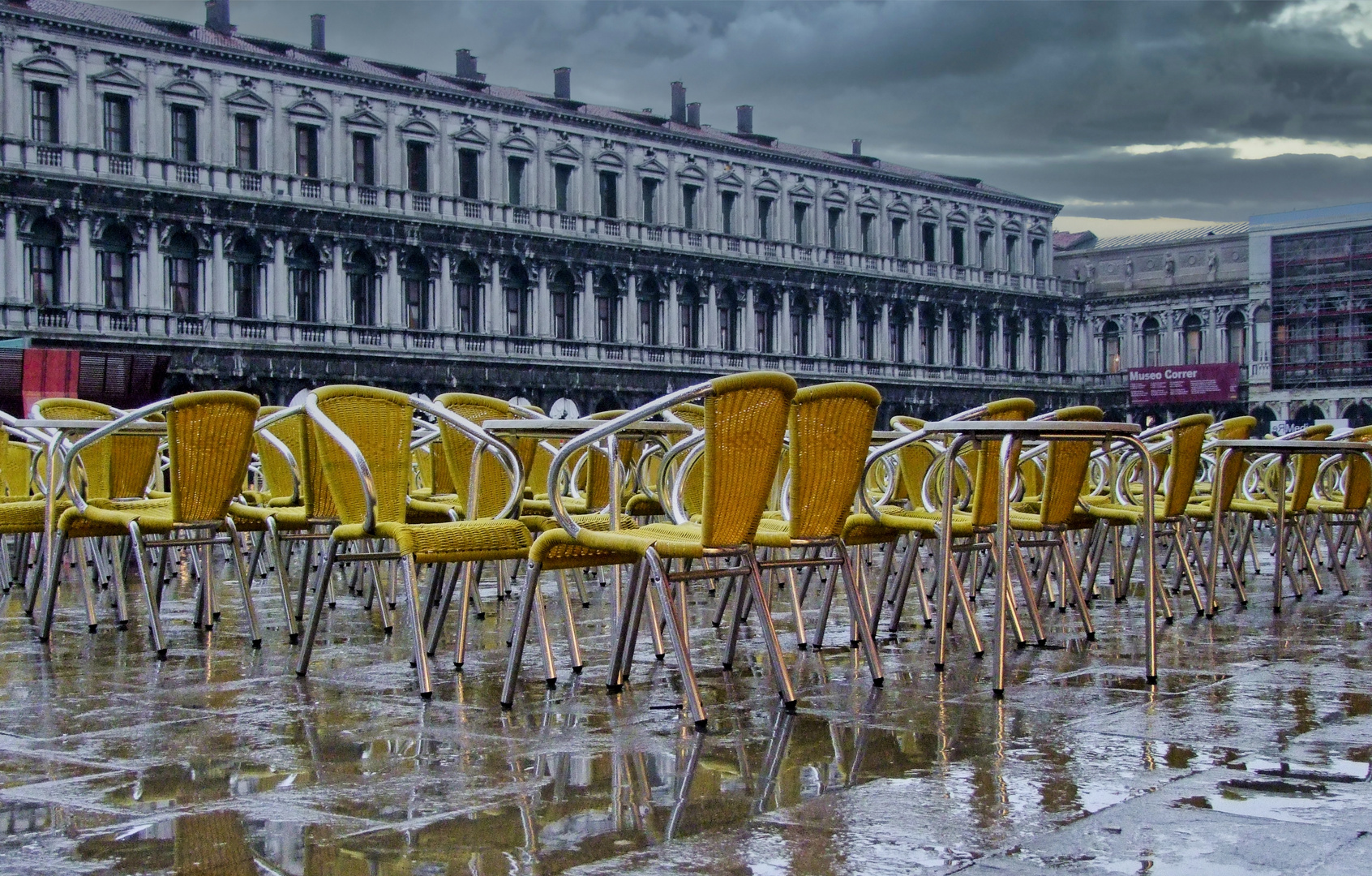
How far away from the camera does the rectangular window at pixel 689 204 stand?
45000mm

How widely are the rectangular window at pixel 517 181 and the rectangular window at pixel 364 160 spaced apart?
406 cm

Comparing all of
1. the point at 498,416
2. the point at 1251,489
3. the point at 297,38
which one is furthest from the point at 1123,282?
the point at 498,416

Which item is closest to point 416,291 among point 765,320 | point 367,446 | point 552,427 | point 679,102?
point 765,320

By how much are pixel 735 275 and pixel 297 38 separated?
13.4 metres

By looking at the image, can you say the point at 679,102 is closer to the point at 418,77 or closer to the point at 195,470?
the point at 418,77

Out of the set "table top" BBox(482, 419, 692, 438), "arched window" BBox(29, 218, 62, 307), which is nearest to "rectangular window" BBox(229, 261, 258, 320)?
"arched window" BBox(29, 218, 62, 307)

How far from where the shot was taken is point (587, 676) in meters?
5.02

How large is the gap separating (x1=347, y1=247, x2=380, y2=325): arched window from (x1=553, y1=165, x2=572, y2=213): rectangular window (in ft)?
19.2

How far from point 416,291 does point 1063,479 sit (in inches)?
1354

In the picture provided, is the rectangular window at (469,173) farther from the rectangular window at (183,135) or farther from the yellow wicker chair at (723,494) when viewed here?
the yellow wicker chair at (723,494)

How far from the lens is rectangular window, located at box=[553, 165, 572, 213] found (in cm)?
4184

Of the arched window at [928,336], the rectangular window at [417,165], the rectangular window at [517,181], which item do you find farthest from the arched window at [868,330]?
the rectangular window at [417,165]

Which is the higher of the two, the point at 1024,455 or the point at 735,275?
the point at 735,275

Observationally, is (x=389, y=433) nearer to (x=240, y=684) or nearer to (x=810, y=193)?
(x=240, y=684)
